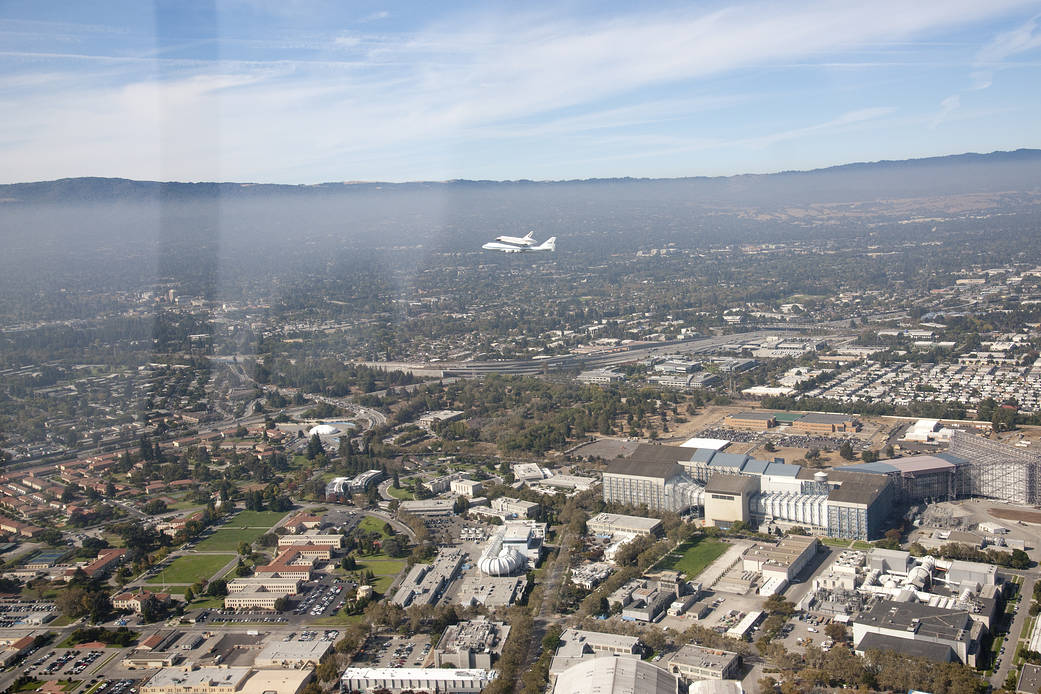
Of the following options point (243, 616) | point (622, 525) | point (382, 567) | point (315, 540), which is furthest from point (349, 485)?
point (622, 525)

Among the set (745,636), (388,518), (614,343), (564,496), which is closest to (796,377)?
(614,343)

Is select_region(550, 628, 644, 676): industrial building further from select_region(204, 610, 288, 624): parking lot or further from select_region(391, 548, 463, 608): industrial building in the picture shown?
select_region(204, 610, 288, 624): parking lot

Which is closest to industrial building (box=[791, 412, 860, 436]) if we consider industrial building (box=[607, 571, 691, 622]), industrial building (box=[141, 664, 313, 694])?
industrial building (box=[607, 571, 691, 622])

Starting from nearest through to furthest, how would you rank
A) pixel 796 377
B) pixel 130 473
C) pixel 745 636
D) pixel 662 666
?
pixel 662 666 → pixel 745 636 → pixel 130 473 → pixel 796 377

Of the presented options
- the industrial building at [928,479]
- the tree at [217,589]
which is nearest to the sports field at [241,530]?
the tree at [217,589]

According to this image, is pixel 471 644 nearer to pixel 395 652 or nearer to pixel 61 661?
pixel 395 652

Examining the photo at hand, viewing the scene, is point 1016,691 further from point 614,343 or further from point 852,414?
point 614,343
